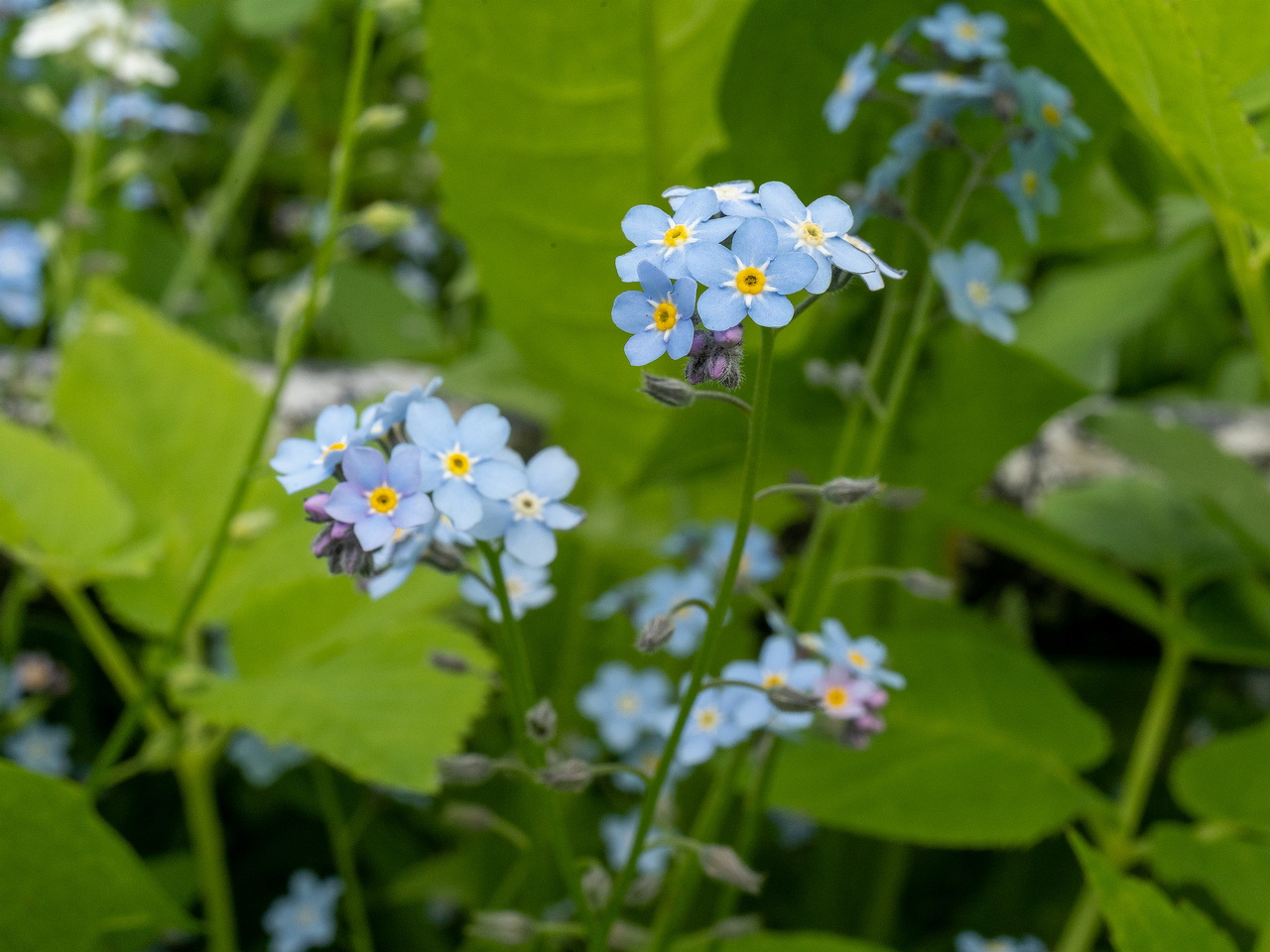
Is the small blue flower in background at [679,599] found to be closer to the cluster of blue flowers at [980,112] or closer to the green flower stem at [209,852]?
the cluster of blue flowers at [980,112]

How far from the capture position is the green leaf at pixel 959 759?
1.19 metres

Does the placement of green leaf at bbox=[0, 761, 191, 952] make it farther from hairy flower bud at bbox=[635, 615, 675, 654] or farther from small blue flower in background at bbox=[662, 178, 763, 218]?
small blue flower in background at bbox=[662, 178, 763, 218]

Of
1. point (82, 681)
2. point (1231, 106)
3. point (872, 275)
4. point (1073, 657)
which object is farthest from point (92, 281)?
point (1073, 657)

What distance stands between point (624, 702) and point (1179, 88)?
0.95 m

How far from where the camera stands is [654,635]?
74 cm

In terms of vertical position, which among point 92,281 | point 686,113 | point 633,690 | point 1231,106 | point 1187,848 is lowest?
point 633,690

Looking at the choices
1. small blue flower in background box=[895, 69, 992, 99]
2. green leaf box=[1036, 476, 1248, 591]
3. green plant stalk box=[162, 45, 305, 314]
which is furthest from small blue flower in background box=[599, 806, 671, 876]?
green plant stalk box=[162, 45, 305, 314]

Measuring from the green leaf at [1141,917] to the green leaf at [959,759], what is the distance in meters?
0.24

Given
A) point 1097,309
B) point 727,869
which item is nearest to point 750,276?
point 727,869

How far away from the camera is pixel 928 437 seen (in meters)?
1.34

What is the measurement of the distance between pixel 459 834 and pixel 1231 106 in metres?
1.43

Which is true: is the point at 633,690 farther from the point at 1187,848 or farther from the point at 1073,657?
the point at 1073,657

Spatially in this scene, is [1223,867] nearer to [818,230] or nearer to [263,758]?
[818,230]

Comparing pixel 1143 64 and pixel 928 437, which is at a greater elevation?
pixel 1143 64
